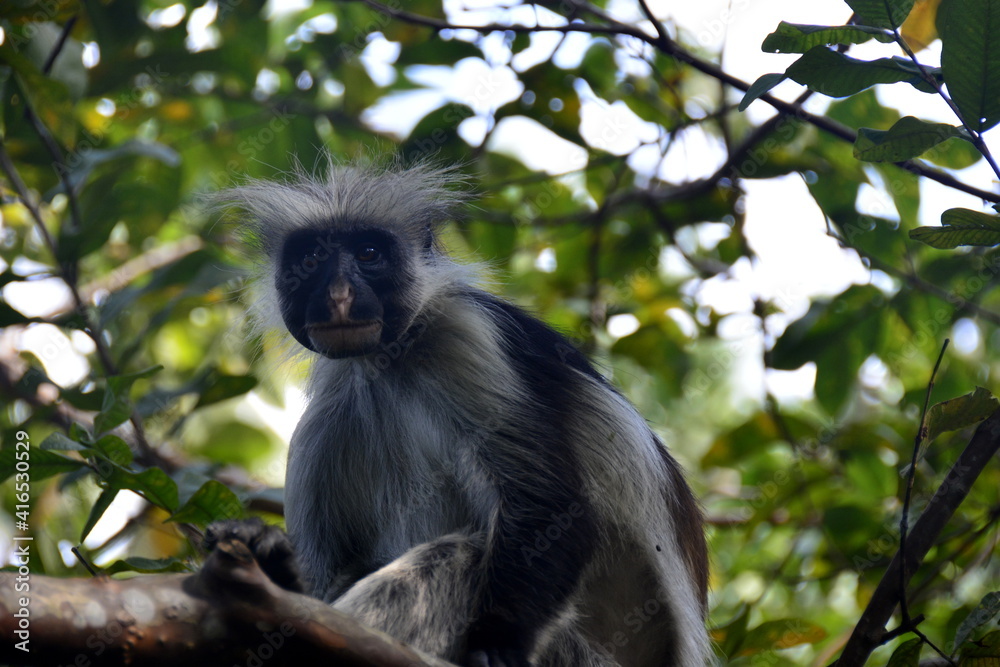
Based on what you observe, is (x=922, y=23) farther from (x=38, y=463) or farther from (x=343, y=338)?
(x=38, y=463)

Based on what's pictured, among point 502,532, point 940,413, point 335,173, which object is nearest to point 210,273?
point 335,173

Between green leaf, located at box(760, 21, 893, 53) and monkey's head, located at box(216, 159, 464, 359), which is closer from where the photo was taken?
green leaf, located at box(760, 21, 893, 53)

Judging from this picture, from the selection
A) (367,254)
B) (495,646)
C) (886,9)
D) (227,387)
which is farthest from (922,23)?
(227,387)

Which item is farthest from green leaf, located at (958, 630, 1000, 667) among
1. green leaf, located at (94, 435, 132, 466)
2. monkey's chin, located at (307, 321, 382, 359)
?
green leaf, located at (94, 435, 132, 466)

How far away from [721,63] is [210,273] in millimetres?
3350

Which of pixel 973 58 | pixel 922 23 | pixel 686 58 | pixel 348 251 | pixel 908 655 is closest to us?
pixel 973 58

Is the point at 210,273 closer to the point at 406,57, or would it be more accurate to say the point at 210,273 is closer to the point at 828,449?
the point at 406,57

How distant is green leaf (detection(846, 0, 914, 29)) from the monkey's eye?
8.19ft

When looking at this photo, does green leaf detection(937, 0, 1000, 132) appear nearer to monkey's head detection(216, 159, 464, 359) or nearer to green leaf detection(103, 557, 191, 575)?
monkey's head detection(216, 159, 464, 359)

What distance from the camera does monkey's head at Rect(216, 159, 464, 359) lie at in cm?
406

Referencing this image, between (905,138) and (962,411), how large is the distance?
1.01m

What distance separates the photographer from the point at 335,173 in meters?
5.28

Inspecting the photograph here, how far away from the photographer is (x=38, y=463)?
3508 mm

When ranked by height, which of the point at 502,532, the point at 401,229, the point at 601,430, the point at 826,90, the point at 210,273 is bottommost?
the point at 502,532
